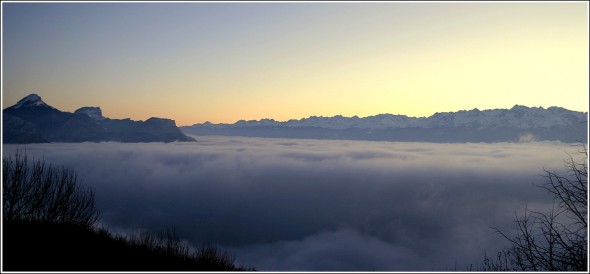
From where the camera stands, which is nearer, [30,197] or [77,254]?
[77,254]

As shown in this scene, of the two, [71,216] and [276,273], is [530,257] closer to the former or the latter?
[276,273]

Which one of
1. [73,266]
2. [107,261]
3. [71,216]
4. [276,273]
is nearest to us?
[276,273]

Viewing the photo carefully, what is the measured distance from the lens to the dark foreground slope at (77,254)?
47.9 ft

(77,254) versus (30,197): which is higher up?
(30,197)

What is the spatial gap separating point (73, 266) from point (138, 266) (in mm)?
2779

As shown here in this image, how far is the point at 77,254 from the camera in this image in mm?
16391

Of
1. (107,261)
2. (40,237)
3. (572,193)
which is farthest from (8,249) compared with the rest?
(572,193)

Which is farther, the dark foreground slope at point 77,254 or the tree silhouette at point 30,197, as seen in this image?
the tree silhouette at point 30,197

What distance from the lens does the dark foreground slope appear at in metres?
14.6

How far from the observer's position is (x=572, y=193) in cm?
1262

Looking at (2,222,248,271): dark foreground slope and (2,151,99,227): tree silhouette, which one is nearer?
(2,222,248,271): dark foreground slope

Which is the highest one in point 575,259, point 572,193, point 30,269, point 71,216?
point 572,193

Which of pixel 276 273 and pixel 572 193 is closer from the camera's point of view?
pixel 276 273

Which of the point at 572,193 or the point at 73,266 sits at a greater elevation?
the point at 572,193
